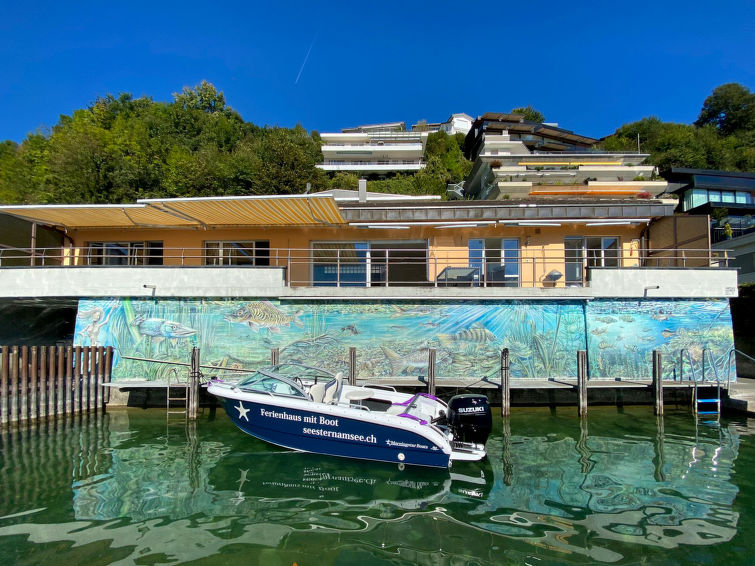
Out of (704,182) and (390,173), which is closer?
(704,182)

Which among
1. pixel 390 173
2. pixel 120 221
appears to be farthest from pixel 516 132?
pixel 120 221

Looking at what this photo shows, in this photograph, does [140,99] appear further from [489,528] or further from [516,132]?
[489,528]

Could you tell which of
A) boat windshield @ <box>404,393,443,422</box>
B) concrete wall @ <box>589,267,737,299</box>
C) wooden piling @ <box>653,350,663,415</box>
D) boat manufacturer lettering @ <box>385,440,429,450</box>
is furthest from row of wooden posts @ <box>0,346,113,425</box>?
wooden piling @ <box>653,350,663,415</box>

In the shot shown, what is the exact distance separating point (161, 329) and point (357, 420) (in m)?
8.48

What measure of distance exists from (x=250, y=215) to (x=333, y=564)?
1155 cm

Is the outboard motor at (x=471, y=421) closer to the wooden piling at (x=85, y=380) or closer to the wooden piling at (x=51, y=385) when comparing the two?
the wooden piling at (x=85, y=380)

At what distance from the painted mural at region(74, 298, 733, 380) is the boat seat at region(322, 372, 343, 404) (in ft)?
11.8

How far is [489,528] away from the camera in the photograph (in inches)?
232

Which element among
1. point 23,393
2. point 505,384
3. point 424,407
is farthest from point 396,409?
point 23,393

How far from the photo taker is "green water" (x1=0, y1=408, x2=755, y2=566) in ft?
17.4

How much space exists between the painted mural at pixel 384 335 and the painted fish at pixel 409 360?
0.11 feet

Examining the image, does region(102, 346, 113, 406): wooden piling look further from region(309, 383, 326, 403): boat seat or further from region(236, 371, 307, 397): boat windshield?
region(309, 383, 326, 403): boat seat

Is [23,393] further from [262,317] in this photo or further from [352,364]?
[352,364]

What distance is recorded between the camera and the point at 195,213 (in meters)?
14.0
